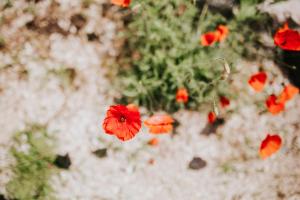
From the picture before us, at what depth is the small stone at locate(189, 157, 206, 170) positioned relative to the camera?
3008 millimetres

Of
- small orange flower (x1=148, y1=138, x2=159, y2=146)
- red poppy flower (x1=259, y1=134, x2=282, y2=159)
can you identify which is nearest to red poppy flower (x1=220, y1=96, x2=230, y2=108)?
red poppy flower (x1=259, y1=134, x2=282, y2=159)

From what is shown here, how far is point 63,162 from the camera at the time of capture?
115 inches

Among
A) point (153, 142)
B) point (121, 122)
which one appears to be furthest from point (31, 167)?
point (121, 122)

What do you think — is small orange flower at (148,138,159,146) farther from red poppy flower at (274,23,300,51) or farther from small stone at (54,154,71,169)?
red poppy flower at (274,23,300,51)

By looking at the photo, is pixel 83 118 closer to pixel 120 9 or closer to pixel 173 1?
pixel 120 9

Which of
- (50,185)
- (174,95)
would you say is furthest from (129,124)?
(50,185)

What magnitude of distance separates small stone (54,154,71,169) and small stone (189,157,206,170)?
1.16 m

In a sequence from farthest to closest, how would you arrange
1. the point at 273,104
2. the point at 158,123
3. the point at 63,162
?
1. the point at 63,162
2. the point at 273,104
3. the point at 158,123

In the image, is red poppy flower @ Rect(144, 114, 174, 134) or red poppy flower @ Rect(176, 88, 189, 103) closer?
red poppy flower @ Rect(144, 114, 174, 134)

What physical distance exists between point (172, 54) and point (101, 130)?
98cm

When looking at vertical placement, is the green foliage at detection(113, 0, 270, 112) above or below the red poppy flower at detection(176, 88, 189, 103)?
above

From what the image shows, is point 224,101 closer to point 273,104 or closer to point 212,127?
point 212,127

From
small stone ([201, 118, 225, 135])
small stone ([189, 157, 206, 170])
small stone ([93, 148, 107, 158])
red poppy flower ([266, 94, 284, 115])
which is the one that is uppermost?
red poppy flower ([266, 94, 284, 115])

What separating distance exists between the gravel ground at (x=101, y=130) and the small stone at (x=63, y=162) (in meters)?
0.05
